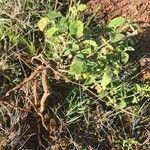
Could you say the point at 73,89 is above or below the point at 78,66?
below

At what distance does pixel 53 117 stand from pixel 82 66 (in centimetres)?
30

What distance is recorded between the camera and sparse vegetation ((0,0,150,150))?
2361 mm

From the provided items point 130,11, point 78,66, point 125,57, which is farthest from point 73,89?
point 130,11

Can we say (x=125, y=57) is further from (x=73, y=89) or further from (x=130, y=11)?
(x=130, y=11)

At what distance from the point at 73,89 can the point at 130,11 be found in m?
0.65

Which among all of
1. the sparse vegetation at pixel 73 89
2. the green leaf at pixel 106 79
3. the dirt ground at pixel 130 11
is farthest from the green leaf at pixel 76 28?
the dirt ground at pixel 130 11

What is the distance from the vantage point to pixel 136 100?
2443 millimetres

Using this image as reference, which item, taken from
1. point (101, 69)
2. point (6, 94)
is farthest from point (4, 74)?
point (101, 69)

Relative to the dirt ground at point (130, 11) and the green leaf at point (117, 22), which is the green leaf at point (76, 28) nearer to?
the green leaf at point (117, 22)

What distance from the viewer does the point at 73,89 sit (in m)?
2.45

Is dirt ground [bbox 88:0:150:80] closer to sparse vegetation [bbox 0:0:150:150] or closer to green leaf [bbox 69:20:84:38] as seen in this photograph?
sparse vegetation [bbox 0:0:150:150]

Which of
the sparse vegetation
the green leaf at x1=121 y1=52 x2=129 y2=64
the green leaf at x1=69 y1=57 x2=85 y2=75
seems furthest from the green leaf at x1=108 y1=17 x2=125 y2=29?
the green leaf at x1=69 y1=57 x2=85 y2=75

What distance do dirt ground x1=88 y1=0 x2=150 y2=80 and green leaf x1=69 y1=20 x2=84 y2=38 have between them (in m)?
0.38

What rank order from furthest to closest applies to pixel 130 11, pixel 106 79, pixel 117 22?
1. pixel 130 11
2. pixel 117 22
3. pixel 106 79
